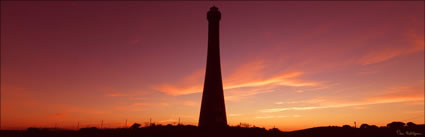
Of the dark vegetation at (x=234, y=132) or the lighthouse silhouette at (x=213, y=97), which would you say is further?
the lighthouse silhouette at (x=213, y=97)

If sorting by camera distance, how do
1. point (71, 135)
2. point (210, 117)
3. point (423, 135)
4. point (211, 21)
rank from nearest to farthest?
point (423, 135), point (71, 135), point (210, 117), point (211, 21)

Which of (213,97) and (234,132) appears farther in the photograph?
(213,97)

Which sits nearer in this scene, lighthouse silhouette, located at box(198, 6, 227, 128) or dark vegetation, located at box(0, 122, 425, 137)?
dark vegetation, located at box(0, 122, 425, 137)

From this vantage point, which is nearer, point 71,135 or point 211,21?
point 71,135

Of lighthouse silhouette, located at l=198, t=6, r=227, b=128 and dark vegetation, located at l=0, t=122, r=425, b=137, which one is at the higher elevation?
lighthouse silhouette, located at l=198, t=6, r=227, b=128

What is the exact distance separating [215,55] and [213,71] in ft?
8.25

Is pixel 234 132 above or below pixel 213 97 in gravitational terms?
below

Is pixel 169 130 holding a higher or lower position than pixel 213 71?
lower

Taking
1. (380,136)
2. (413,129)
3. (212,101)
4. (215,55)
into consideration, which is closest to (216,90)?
(212,101)

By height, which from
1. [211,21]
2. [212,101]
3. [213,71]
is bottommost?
[212,101]

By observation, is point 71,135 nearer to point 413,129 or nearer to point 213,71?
point 213,71

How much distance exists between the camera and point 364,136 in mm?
36594

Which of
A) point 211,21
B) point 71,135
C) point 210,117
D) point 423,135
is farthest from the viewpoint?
point 211,21

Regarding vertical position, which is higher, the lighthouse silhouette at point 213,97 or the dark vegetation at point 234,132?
the lighthouse silhouette at point 213,97
